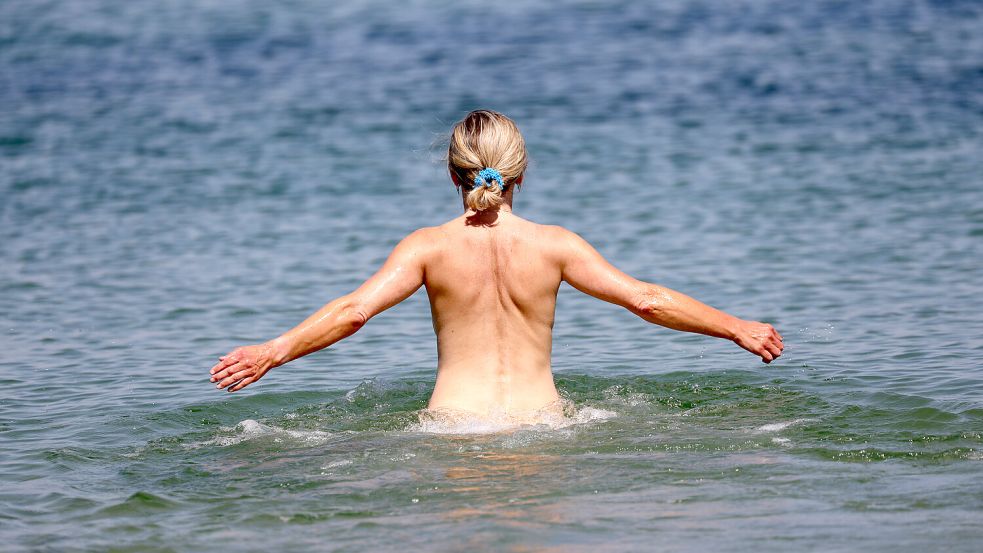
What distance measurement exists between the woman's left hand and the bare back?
829 mm

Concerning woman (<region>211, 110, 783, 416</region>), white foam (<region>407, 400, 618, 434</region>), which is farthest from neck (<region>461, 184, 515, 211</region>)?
white foam (<region>407, 400, 618, 434</region>)

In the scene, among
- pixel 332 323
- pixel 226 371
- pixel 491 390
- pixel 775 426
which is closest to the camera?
pixel 226 371

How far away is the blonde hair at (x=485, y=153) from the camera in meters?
5.61

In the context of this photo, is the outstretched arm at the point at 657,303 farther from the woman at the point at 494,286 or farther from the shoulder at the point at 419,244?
the shoulder at the point at 419,244

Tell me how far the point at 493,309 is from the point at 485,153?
0.70 metres

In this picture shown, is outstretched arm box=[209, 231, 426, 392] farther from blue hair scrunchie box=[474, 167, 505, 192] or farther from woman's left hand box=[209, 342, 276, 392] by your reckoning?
blue hair scrunchie box=[474, 167, 505, 192]

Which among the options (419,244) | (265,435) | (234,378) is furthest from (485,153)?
(265,435)

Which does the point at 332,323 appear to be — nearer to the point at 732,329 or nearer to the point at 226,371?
the point at 226,371

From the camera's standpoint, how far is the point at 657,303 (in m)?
5.69

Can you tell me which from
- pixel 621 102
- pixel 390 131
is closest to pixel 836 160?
pixel 621 102

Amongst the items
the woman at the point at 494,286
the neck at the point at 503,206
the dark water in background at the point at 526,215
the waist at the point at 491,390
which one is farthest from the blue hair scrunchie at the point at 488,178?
the dark water in background at the point at 526,215

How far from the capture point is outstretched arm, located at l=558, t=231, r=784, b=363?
225 inches

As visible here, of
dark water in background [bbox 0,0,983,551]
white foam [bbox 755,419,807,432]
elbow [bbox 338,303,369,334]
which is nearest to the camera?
dark water in background [bbox 0,0,983,551]

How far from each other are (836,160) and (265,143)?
7470 millimetres
